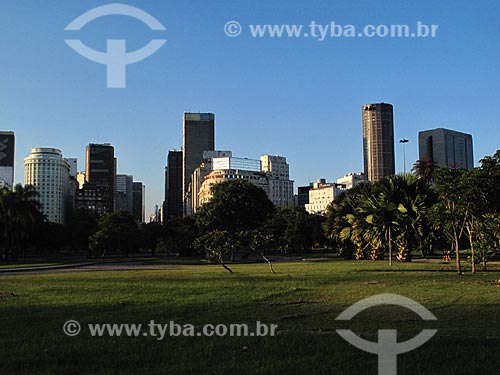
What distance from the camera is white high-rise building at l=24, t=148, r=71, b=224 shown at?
18588 cm

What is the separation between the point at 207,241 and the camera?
1233 inches

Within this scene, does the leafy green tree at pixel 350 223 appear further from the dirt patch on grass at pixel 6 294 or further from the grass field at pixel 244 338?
the dirt patch on grass at pixel 6 294

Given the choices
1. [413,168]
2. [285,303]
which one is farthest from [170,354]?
[413,168]

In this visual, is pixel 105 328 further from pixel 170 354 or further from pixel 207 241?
pixel 207 241

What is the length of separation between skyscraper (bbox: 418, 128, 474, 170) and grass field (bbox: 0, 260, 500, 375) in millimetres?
149742

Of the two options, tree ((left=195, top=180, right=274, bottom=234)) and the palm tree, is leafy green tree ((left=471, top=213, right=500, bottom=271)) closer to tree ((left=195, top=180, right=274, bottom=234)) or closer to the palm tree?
tree ((left=195, top=180, right=274, bottom=234))

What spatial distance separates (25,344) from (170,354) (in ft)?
8.66

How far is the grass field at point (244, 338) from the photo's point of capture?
7781mm

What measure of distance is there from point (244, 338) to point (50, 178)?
192179mm

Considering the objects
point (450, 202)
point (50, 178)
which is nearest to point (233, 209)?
point (450, 202)

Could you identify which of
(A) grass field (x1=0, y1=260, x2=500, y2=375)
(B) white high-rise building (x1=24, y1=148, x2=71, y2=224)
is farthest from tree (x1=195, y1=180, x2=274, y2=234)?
(B) white high-rise building (x1=24, y1=148, x2=71, y2=224)

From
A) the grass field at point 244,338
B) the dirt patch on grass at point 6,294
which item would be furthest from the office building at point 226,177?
the grass field at point 244,338

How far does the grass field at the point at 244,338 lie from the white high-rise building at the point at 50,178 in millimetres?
178565

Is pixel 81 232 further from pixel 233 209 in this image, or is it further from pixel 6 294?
pixel 6 294
